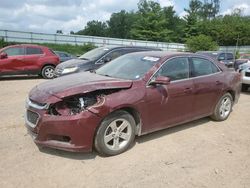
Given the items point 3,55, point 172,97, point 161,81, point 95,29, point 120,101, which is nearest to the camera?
point 120,101

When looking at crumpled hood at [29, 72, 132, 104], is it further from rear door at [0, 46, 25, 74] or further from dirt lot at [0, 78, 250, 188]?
rear door at [0, 46, 25, 74]

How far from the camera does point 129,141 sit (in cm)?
498

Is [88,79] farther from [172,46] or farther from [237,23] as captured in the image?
[237,23]

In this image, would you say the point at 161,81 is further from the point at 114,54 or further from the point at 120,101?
the point at 114,54

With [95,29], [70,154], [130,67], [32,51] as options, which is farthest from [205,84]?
[95,29]

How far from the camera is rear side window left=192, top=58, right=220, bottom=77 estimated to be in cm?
615

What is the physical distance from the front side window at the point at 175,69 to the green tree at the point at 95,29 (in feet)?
321

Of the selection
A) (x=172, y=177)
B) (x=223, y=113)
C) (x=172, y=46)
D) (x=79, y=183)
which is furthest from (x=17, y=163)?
(x=172, y=46)

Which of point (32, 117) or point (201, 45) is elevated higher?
point (201, 45)

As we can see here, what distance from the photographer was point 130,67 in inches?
223

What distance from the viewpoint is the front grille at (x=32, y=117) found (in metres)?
4.57

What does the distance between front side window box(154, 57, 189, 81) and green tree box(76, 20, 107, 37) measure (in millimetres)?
97902

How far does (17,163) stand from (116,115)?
5.16 ft

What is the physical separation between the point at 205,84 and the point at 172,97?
1114mm
